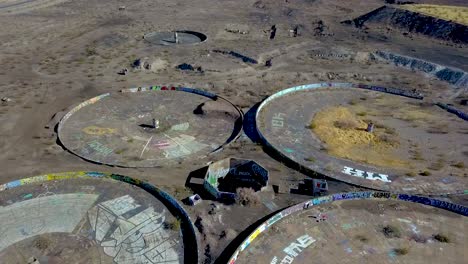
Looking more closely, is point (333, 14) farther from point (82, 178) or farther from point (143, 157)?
point (82, 178)

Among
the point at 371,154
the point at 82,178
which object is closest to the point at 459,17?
the point at 371,154

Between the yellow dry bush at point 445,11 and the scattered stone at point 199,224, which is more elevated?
the yellow dry bush at point 445,11

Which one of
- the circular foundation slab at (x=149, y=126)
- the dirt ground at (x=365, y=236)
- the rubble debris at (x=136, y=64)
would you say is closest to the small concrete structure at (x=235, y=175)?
the circular foundation slab at (x=149, y=126)

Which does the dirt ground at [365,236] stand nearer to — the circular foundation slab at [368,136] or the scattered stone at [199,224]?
the circular foundation slab at [368,136]

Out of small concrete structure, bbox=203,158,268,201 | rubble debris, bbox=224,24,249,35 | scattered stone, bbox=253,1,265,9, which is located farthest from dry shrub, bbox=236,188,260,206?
scattered stone, bbox=253,1,265,9

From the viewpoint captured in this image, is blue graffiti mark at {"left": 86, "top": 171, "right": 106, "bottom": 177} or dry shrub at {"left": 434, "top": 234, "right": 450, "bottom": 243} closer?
dry shrub at {"left": 434, "top": 234, "right": 450, "bottom": 243}

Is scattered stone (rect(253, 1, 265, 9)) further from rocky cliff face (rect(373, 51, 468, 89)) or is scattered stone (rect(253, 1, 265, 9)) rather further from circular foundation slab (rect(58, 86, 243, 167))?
circular foundation slab (rect(58, 86, 243, 167))
